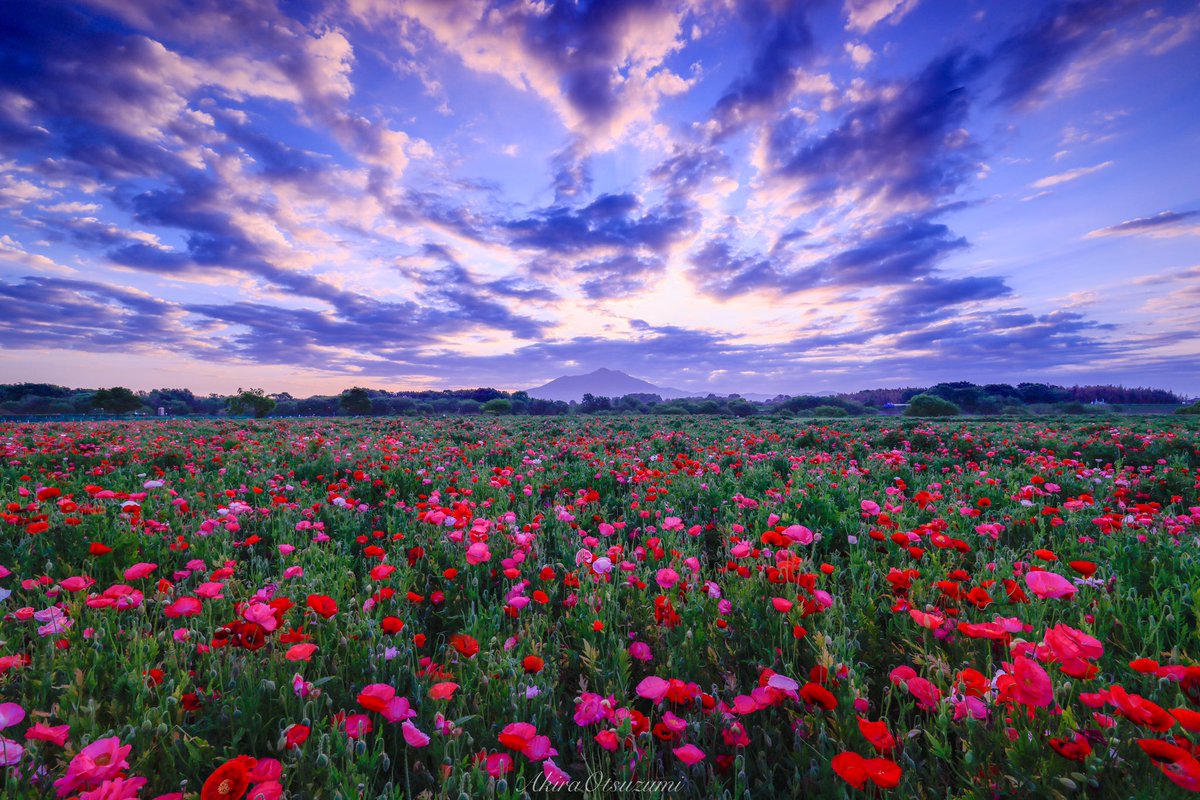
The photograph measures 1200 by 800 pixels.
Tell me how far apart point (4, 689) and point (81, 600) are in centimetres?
82

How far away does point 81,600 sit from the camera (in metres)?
2.88

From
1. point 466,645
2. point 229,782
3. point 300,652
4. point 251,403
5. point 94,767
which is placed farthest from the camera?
point 251,403

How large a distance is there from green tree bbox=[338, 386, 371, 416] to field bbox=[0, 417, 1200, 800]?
7429 cm

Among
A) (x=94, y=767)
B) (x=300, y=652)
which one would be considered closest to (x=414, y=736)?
(x=300, y=652)

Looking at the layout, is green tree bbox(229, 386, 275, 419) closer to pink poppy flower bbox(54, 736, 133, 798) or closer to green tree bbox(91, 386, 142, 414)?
green tree bbox(91, 386, 142, 414)

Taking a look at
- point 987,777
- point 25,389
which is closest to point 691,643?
point 987,777

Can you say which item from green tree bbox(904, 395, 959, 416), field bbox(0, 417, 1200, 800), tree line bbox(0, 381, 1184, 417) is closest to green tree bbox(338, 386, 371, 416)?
tree line bbox(0, 381, 1184, 417)

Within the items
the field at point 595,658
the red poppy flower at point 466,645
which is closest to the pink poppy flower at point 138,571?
the field at point 595,658

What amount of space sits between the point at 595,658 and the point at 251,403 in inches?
3168

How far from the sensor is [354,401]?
73.2m

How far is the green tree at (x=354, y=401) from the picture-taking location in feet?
240

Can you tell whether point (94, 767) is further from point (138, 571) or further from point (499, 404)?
point (499, 404)

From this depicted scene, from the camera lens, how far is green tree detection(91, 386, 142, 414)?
70062 millimetres

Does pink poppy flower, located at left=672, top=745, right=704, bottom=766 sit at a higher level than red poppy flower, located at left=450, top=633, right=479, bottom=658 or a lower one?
higher
